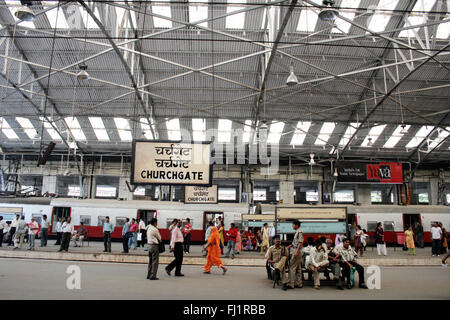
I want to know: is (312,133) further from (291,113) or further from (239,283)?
(239,283)

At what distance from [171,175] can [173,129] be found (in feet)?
60.6

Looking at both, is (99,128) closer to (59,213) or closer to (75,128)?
(75,128)

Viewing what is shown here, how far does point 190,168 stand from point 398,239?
18.0 meters

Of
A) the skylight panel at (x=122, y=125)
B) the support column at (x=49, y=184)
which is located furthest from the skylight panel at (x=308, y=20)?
the support column at (x=49, y=184)

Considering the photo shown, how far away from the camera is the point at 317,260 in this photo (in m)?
8.95

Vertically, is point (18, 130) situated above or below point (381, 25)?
below

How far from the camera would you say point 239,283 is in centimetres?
909

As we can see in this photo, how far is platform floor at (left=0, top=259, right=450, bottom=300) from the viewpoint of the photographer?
7.01 meters

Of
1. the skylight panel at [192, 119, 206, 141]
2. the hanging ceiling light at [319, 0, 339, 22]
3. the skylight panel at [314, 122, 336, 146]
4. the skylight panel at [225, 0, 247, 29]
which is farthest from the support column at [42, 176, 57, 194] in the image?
the hanging ceiling light at [319, 0, 339, 22]

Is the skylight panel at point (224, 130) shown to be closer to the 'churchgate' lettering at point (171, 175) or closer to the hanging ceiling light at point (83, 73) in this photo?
the hanging ceiling light at point (83, 73)

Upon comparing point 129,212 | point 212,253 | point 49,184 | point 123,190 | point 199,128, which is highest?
point 199,128

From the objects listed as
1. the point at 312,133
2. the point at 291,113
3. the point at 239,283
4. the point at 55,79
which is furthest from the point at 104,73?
A: the point at 239,283

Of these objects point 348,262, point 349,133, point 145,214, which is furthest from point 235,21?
point 348,262

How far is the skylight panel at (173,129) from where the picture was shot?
29438 millimetres
